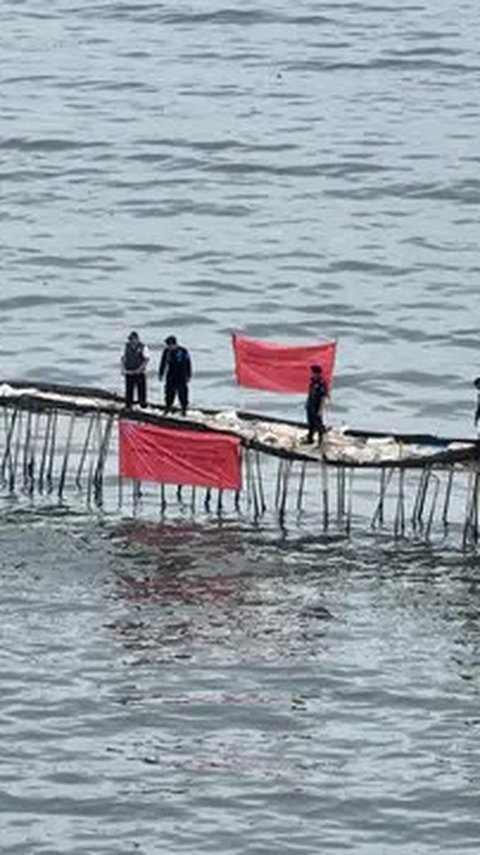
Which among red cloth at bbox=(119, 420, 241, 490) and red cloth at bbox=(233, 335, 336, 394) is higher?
red cloth at bbox=(233, 335, 336, 394)

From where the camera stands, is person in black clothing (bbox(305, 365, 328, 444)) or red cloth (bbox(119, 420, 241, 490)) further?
red cloth (bbox(119, 420, 241, 490))

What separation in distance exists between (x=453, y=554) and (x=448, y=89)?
57483mm

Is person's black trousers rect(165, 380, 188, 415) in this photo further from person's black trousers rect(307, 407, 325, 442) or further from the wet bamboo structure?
person's black trousers rect(307, 407, 325, 442)

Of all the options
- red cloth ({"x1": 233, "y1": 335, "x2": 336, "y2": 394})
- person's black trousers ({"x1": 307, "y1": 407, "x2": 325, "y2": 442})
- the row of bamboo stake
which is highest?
red cloth ({"x1": 233, "y1": 335, "x2": 336, "y2": 394})

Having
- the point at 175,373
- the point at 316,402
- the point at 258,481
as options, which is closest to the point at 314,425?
the point at 316,402

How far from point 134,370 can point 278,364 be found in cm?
406

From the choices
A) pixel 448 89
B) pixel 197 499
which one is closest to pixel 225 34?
pixel 448 89

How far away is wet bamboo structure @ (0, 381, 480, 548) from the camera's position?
88438mm

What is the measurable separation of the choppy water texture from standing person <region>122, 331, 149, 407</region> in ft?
10.5

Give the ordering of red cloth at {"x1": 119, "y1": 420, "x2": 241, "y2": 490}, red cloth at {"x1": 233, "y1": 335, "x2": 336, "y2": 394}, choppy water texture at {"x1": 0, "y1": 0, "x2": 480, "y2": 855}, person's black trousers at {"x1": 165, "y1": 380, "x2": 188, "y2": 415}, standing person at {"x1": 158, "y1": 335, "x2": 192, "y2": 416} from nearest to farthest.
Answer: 1. choppy water texture at {"x1": 0, "y1": 0, "x2": 480, "y2": 855}
2. red cloth at {"x1": 119, "y1": 420, "x2": 241, "y2": 490}
3. standing person at {"x1": 158, "y1": 335, "x2": 192, "y2": 416}
4. person's black trousers at {"x1": 165, "y1": 380, "x2": 188, "y2": 415}
5. red cloth at {"x1": 233, "y1": 335, "x2": 336, "y2": 394}

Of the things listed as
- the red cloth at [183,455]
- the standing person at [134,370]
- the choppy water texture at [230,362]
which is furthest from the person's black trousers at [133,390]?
the choppy water texture at [230,362]

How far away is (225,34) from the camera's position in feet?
502

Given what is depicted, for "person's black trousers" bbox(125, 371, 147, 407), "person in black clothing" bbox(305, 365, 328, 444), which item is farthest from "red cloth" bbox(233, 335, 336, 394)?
"person's black trousers" bbox(125, 371, 147, 407)

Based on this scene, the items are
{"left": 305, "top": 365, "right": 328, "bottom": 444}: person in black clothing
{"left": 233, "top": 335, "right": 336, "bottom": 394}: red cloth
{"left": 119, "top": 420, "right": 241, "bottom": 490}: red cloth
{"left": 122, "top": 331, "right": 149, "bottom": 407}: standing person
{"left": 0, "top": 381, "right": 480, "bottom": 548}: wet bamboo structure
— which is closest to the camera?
{"left": 305, "top": 365, "right": 328, "bottom": 444}: person in black clothing
